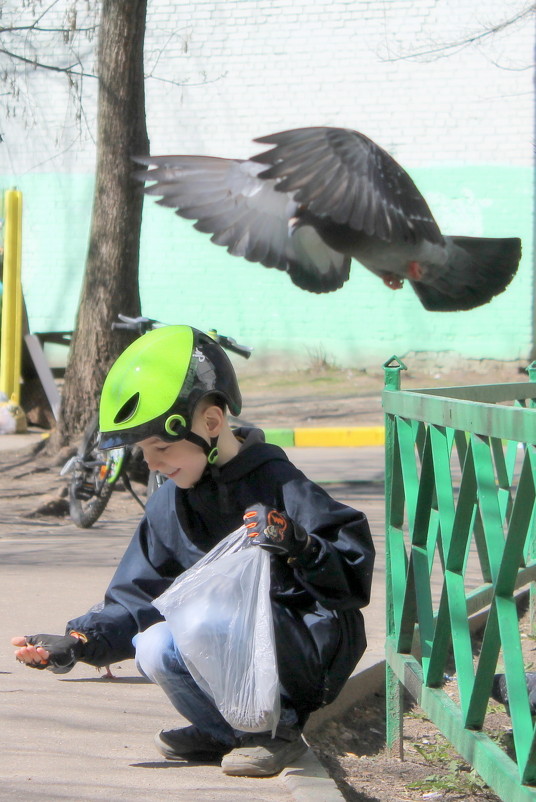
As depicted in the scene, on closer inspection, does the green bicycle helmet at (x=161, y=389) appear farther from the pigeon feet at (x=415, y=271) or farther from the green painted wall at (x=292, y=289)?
the green painted wall at (x=292, y=289)

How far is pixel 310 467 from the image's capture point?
9.11 m

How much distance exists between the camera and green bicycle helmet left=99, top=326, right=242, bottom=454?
274 centimetres

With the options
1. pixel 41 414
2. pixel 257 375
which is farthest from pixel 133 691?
pixel 257 375

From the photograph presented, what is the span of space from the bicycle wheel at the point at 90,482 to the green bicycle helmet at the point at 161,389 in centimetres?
376

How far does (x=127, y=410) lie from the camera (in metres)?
2.79

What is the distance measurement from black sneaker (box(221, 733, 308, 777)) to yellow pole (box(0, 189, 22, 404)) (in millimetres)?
7734

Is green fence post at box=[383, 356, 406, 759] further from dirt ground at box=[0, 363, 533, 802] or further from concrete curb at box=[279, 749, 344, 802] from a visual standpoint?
concrete curb at box=[279, 749, 344, 802]

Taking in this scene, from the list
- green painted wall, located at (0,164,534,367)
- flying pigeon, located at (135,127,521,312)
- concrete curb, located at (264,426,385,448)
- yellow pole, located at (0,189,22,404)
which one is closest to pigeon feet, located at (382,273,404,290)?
flying pigeon, located at (135,127,521,312)

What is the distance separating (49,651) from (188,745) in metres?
0.47

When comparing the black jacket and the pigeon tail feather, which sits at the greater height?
the pigeon tail feather

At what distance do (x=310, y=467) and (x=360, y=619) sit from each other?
20.3ft

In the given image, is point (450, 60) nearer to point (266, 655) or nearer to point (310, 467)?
point (310, 467)

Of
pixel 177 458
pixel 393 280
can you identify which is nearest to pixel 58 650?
pixel 177 458

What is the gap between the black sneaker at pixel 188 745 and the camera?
2.91 m
